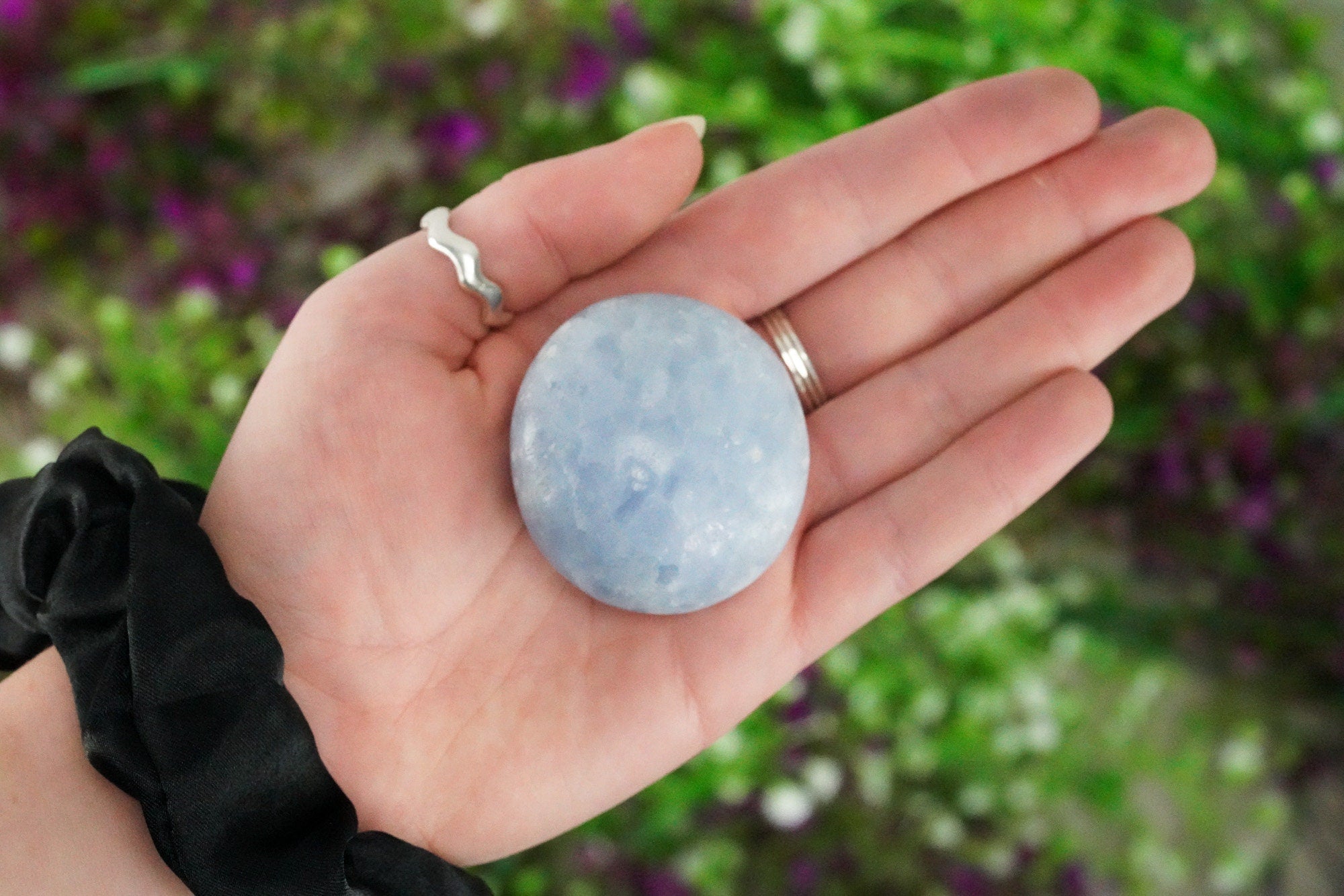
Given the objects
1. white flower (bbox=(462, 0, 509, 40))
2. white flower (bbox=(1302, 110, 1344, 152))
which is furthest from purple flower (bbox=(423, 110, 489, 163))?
white flower (bbox=(1302, 110, 1344, 152))

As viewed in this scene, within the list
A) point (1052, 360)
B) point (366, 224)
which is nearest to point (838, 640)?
point (1052, 360)

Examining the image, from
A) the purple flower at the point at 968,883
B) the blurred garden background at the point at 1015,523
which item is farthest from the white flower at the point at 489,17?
the purple flower at the point at 968,883

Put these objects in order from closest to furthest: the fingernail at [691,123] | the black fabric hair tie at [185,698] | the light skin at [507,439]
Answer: the black fabric hair tie at [185,698] → the light skin at [507,439] → the fingernail at [691,123]

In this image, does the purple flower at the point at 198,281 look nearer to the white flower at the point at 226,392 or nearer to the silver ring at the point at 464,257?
the white flower at the point at 226,392

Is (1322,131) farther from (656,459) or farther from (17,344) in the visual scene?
(17,344)

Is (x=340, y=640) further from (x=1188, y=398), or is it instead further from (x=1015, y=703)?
(x=1188, y=398)
